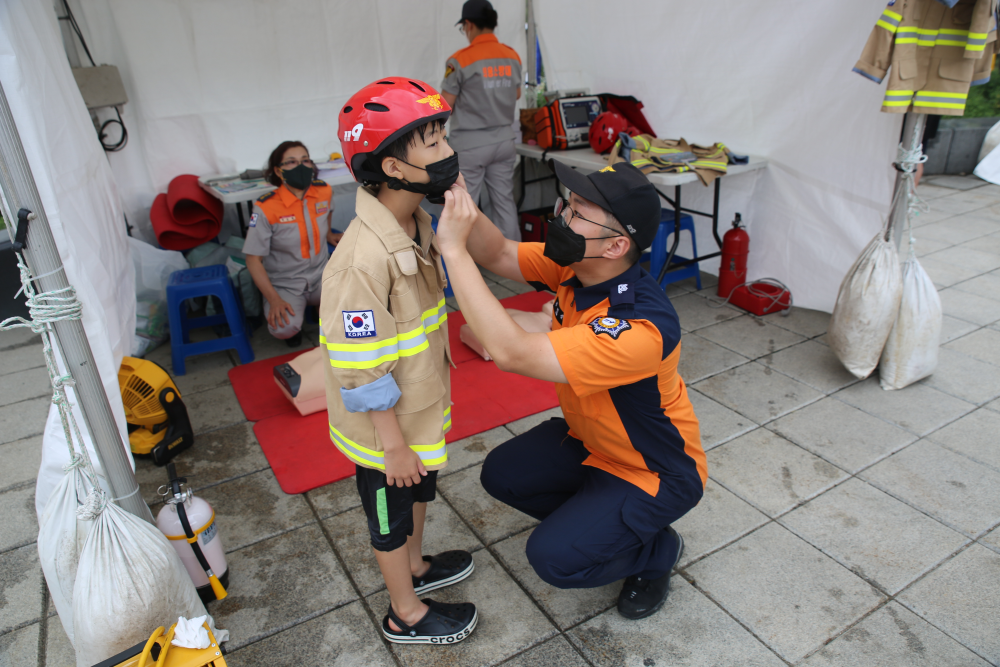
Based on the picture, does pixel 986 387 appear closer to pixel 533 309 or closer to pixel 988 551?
pixel 988 551

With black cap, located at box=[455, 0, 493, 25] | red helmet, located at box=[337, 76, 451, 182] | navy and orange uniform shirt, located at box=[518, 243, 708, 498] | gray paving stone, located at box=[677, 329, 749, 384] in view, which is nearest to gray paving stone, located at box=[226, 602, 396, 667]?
navy and orange uniform shirt, located at box=[518, 243, 708, 498]

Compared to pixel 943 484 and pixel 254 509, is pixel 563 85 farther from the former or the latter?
pixel 254 509

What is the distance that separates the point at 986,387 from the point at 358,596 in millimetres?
3291

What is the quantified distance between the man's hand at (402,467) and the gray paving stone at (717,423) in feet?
5.62

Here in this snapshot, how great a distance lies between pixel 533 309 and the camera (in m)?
4.62

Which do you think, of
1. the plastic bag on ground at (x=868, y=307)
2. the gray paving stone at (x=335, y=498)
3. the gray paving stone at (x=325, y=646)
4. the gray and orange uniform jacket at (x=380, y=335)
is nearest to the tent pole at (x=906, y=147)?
the plastic bag on ground at (x=868, y=307)

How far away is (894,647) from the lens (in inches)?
78.6

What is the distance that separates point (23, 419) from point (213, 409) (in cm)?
104

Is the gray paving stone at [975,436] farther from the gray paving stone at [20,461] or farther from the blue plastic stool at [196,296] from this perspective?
the gray paving stone at [20,461]

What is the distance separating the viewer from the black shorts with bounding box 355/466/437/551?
1835 millimetres

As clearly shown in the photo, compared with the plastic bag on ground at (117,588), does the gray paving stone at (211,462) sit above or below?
below

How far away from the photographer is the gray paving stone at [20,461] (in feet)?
10.0

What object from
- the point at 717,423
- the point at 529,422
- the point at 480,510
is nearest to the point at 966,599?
the point at 717,423

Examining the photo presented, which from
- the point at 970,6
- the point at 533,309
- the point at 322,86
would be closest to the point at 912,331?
the point at 970,6
